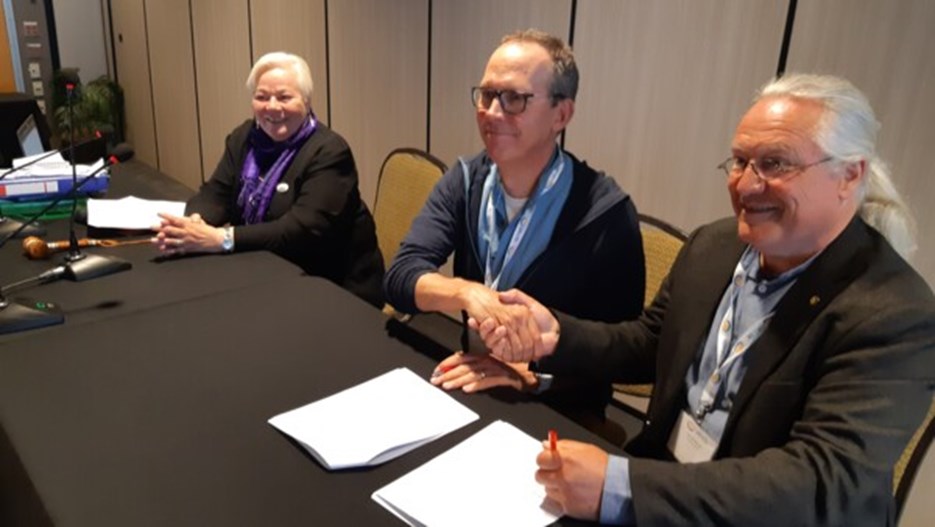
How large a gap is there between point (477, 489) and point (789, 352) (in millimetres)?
525

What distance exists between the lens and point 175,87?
5.85 meters

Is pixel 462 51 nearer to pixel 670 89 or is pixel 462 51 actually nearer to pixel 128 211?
pixel 670 89

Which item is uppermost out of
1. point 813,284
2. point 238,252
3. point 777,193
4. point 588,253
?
point 777,193

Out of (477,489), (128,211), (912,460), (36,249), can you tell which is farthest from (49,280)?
(912,460)

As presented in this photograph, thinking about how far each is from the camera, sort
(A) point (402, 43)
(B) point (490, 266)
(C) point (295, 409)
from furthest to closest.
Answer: (A) point (402, 43), (B) point (490, 266), (C) point (295, 409)

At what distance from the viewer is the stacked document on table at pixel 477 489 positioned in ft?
3.11

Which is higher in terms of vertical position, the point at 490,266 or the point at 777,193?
the point at 777,193

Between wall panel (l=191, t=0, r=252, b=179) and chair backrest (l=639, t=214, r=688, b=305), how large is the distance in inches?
148

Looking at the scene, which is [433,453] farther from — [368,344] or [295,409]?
[368,344]

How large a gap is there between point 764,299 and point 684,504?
43 cm

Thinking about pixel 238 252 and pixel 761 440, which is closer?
pixel 761 440

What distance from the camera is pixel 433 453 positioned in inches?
43.1

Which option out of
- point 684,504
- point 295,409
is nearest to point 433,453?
point 295,409

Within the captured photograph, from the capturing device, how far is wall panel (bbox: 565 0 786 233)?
2238 millimetres
